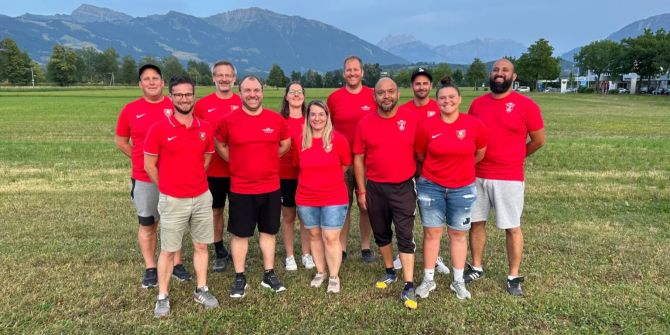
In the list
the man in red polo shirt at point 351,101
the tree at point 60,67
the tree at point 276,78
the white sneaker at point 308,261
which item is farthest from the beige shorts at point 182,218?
the tree at point 60,67

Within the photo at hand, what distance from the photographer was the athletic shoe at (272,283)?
463 cm

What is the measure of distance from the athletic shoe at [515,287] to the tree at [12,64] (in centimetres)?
10928

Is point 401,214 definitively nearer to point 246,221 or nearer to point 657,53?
point 246,221

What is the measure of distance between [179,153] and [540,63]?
83689mm

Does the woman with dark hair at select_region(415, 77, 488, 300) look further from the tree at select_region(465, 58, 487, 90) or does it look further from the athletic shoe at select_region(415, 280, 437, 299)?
the tree at select_region(465, 58, 487, 90)

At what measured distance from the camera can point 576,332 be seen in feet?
12.4

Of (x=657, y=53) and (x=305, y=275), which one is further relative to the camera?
(x=657, y=53)

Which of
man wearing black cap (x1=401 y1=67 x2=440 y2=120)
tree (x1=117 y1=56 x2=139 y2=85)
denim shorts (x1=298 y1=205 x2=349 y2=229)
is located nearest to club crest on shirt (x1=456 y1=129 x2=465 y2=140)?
man wearing black cap (x1=401 y1=67 x2=440 y2=120)

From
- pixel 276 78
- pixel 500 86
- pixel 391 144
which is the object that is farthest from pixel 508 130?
pixel 276 78

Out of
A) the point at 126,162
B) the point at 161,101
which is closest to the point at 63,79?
the point at 126,162

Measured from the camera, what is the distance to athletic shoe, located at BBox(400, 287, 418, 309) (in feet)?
13.9

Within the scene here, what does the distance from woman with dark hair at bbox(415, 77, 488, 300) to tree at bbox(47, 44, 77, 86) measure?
111 meters

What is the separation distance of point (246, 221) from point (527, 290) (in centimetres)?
290

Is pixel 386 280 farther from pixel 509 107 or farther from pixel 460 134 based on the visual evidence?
pixel 509 107
